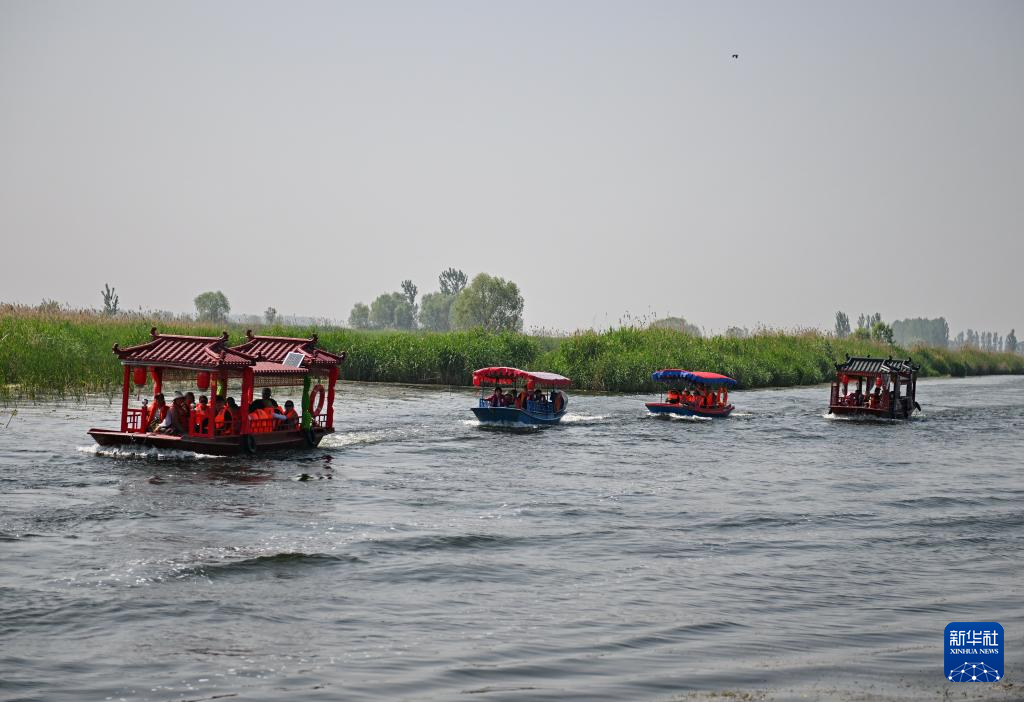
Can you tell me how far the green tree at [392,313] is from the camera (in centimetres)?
18925

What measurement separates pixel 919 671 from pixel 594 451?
19619mm

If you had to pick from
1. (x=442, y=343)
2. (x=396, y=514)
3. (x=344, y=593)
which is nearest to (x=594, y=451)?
(x=396, y=514)

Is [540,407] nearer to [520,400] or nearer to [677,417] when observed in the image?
[520,400]

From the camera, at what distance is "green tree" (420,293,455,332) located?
187875 millimetres

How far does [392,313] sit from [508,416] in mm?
156263

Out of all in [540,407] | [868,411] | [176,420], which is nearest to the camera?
[176,420]

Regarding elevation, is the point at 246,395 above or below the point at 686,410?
above

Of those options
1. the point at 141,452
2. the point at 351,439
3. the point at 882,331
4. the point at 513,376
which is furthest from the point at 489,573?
the point at 882,331

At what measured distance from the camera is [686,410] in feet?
132

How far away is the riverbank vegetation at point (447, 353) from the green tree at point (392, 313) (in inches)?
4820

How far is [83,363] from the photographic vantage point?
3875 cm

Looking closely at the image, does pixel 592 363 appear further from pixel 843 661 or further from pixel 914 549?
pixel 843 661

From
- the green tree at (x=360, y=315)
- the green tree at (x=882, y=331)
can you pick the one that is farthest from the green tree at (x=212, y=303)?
the green tree at (x=882, y=331)

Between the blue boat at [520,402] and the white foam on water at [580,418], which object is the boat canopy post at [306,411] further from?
the white foam on water at [580,418]
